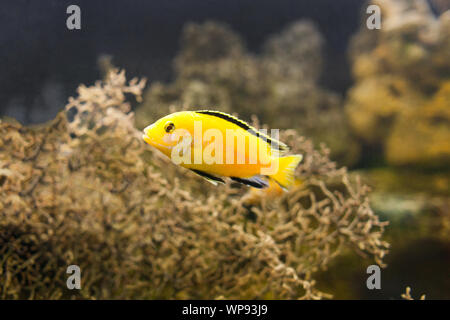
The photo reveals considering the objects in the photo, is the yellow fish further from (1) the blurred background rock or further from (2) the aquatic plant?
(1) the blurred background rock

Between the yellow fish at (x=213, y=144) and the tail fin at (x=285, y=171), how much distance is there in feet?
0.15

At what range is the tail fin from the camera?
3.75 feet

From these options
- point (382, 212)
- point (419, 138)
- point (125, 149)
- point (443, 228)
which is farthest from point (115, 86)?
point (419, 138)

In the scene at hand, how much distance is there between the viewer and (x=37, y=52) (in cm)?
257

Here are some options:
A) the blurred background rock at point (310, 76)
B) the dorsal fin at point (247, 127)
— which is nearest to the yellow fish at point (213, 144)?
the dorsal fin at point (247, 127)

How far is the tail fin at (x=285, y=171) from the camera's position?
114cm

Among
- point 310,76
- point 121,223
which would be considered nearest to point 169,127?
point 121,223

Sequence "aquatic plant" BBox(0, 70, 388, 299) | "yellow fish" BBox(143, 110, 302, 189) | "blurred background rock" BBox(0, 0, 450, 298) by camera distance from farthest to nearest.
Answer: "blurred background rock" BBox(0, 0, 450, 298) < "aquatic plant" BBox(0, 70, 388, 299) < "yellow fish" BBox(143, 110, 302, 189)

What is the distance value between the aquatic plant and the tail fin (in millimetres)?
1078

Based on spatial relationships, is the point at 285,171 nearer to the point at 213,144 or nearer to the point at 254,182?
the point at 254,182

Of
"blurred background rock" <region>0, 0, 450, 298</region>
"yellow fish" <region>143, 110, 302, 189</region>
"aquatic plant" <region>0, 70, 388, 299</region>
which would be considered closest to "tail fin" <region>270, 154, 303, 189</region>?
"yellow fish" <region>143, 110, 302, 189</region>

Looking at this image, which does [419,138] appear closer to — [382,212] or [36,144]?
[382,212]

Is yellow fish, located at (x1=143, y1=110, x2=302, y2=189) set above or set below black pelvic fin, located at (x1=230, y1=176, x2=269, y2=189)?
above
